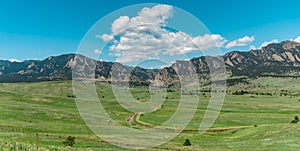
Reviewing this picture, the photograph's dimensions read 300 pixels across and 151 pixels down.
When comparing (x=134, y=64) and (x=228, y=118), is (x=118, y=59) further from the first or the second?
(x=228, y=118)

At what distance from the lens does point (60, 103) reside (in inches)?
5655

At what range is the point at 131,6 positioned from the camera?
77.8 ft

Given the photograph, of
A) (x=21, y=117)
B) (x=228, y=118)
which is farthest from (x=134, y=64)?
(x=228, y=118)

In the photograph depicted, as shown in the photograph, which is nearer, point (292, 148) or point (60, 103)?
point (292, 148)

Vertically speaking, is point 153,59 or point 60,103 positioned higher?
point 153,59

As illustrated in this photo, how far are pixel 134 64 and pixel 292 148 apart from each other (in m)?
31.1

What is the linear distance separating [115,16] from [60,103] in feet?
425

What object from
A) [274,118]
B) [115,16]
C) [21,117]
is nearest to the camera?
[115,16]

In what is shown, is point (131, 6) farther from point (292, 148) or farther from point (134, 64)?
point (292, 148)

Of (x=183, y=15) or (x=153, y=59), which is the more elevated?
(x=183, y=15)

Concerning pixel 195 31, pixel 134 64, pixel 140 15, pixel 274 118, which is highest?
pixel 140 15

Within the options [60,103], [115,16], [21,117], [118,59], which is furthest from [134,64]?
[60,103]

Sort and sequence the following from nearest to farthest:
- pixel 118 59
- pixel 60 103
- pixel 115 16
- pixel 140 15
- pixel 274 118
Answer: pixel 115 16
pixel 140 15
pixel 118 59
pixel 274 118
pixel 60 103

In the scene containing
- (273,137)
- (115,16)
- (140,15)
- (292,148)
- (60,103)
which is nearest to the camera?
(115,16)
